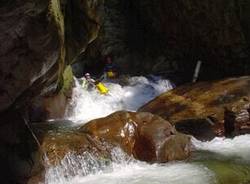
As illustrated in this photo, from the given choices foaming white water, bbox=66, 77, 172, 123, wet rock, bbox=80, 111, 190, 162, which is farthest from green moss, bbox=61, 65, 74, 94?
wet rock, bbox=80, 111, 190, 162

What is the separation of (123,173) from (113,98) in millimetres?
6437

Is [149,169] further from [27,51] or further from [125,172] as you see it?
[27,51]

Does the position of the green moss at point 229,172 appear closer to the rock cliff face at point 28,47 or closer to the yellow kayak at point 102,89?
the rock cliff face at point 28,47

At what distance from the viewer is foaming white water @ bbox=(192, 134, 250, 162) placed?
907 centimetres

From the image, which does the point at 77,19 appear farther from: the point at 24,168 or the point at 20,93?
the point at 24,168

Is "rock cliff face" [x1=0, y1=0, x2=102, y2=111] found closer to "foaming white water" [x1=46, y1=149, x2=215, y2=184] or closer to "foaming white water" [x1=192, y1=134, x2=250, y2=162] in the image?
"foaming white water" [x1=46, y1=149, x2=215, y2=184]

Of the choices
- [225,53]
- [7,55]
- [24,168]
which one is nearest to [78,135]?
[24,168]

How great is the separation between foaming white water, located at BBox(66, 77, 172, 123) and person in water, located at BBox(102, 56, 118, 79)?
698 mm

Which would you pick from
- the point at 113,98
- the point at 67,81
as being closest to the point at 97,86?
the point at 113,98

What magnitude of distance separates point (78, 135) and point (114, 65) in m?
8.62

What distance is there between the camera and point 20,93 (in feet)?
20.9

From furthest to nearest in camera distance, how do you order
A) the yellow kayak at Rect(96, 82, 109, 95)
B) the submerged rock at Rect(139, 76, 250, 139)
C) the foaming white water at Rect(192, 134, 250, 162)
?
the yellow kayak at Rect(96, 82, 109, 95) < the submerged rock at Rect(139, 76, 250, 139) < the foaming white water at Rect(192, 134, 250, 162)

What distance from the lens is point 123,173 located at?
26.7ft

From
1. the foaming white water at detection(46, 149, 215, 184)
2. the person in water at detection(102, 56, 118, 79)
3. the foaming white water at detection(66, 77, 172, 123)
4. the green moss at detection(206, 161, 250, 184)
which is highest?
the person in water at detection(102, 56, 118, 79)
